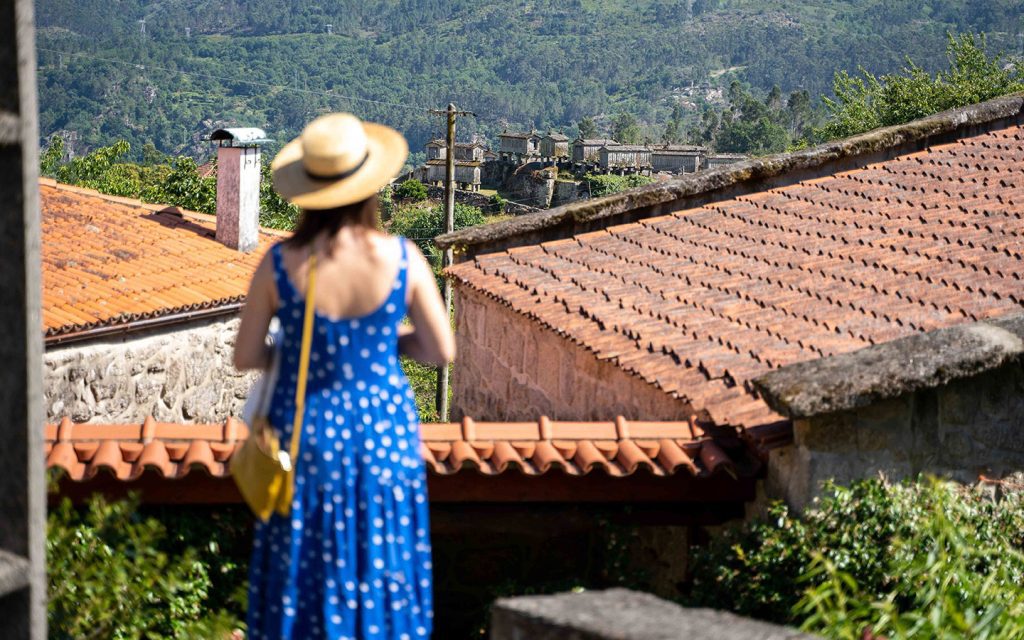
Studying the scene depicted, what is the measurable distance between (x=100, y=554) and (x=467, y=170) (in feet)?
205

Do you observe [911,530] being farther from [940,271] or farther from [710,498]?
[940,271]

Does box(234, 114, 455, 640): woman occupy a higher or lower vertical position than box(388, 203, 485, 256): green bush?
higher

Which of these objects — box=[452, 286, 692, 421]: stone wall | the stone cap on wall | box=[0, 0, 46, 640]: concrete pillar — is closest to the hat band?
box=[0, 0, 46, 640]: concrete pillar

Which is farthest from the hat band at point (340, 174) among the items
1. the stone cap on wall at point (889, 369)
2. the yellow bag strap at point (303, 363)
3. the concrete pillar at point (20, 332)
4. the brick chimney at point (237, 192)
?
the brick chimney at point (237, 192)

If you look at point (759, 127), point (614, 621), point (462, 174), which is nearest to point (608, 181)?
point (462, 174)

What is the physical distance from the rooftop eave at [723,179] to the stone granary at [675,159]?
64.6 meters

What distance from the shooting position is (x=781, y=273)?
684 centimetres

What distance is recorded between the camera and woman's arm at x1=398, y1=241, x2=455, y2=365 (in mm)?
2982

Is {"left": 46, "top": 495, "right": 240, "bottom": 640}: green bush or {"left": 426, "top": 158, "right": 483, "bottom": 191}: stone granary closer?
{"left": 46, "top": 495, "right": 240, "bottom": 640}: green bush

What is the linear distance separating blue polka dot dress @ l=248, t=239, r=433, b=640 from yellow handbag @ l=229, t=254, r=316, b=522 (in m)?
0.02

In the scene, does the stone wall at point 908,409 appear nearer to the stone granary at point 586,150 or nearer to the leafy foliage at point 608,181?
the leafy foliage at point 608,181

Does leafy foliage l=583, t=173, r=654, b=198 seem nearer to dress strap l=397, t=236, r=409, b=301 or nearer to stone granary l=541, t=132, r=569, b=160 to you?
stone granary l=541, t=132, r=569, b=160

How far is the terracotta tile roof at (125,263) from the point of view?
10289mm

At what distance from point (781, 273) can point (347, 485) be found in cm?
436
